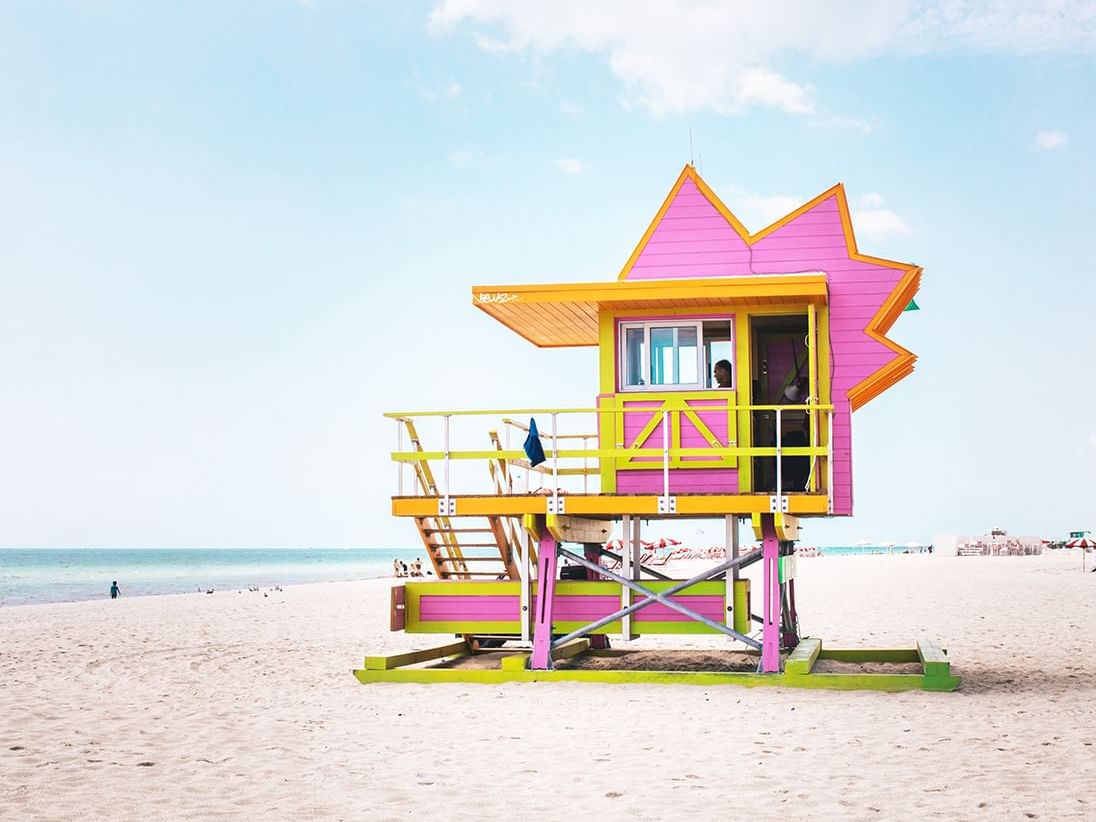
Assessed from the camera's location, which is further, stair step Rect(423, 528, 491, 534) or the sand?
stair step Rect(423, 528, 491, 534)

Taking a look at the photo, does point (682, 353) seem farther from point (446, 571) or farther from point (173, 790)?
point (173, 790)

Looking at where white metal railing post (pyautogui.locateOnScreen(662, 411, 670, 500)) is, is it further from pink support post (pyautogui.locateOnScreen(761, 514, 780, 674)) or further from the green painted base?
the green painted base

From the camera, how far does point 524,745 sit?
36.9ft

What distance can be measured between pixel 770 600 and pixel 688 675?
136 centimetres

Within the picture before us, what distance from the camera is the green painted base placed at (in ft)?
48.3

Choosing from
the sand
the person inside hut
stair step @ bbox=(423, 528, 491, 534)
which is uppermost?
the person inside hut

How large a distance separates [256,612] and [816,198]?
23699 mm

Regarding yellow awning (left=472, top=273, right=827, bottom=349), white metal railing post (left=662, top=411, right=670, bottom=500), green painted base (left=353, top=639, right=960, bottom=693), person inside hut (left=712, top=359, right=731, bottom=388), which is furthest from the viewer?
person inside hut (left=712, top=359, right=731, bottom=388)

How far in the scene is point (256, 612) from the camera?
115 ft

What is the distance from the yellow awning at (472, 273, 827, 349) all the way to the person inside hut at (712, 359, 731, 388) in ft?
2.50

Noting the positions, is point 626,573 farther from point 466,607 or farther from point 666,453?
point 466,607

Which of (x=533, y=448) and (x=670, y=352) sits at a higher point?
(x=670, y=352)

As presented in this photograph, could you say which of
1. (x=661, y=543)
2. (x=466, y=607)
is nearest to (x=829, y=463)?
(x=466, y=607)

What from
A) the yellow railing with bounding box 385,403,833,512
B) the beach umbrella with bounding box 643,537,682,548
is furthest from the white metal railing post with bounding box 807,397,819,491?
the beach umbrella with bounding box 643,537,682,548
